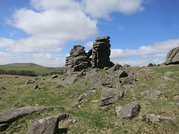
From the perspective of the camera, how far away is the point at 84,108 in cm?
2794

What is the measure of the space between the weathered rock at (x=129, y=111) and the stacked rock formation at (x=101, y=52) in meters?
32.7

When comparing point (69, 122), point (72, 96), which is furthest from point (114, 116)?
point (72, 96)

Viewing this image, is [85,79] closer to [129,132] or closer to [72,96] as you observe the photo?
[72,96]

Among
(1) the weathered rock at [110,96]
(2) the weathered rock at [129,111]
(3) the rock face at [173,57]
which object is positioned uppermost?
(3) the rock face at [173,57]

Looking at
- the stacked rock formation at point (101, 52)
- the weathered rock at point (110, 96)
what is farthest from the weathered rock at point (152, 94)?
the stacked rock formation at point (101, 52)

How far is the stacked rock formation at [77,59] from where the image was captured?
2251 inches

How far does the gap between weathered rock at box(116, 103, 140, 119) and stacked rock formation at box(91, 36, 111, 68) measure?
32.7 meters

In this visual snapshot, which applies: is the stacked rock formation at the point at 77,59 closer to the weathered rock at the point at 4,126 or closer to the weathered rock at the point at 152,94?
the weathered rock at the point at 152,94

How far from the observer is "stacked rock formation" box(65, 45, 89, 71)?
57188 millimetres

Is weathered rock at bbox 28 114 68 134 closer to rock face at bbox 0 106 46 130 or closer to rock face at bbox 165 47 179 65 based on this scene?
rock face at bbox 0 106 46 130

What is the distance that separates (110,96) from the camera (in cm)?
2827

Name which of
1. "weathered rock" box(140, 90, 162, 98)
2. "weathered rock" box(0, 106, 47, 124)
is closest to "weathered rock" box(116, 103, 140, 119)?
"weathered rock" box(140, 90, 162, 98)

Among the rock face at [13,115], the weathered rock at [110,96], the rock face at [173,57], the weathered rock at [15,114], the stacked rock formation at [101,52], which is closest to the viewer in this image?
the rock face at [13,115]

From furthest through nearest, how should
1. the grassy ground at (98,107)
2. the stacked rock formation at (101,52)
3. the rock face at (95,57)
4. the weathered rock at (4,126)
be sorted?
the stacked rock formation at (101,52), the rock face at (95,57), the weathered rock at (4,126), the grassy ground at (98,107)
